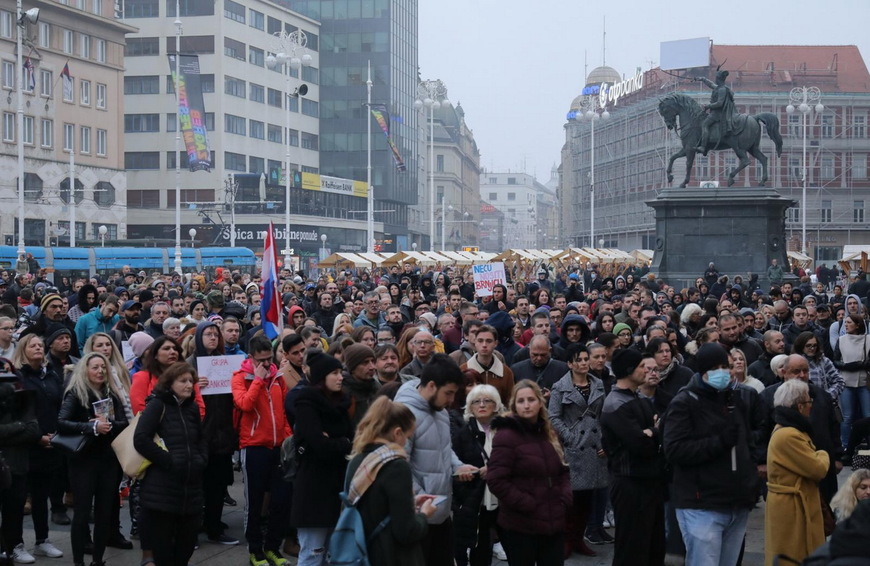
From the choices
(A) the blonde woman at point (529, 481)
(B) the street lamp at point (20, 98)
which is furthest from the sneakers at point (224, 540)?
(B) the street lamp at point (20, 98)

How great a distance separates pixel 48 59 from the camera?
66688mm

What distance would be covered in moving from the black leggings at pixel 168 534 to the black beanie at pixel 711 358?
3.45 m

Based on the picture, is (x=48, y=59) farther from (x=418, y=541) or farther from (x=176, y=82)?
(x=418, y=541)

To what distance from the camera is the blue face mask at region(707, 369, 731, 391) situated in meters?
6.90

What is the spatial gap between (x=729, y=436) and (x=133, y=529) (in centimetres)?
509

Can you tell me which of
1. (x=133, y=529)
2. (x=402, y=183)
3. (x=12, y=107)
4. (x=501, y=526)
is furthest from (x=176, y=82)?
(x=402, y=183)

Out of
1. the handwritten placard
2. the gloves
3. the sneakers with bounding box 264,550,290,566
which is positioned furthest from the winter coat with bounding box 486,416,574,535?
the handwritten placard

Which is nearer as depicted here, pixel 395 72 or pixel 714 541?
pixel 714 541

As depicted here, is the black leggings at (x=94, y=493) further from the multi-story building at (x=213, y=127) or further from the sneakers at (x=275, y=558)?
the multi-story building at (x=213, y=127)

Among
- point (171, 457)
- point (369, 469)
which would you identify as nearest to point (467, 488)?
point (369, 469)

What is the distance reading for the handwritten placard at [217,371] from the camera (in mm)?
8883

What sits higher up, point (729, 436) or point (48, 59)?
point (48, 59)

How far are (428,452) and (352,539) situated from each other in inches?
39.1

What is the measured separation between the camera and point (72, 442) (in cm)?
833
